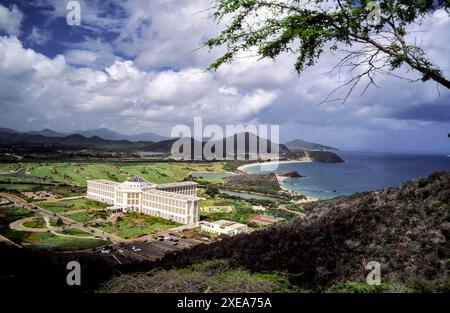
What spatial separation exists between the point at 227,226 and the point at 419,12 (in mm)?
31130

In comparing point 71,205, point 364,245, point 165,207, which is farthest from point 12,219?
point 364,245

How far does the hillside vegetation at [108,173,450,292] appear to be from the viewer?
18.8 ft

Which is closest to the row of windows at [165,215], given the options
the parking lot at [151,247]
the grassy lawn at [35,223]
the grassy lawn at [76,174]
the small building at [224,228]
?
the small building at [224,228]

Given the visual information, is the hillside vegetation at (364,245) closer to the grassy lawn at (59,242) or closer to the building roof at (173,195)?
the grassy lawn at (59,242)

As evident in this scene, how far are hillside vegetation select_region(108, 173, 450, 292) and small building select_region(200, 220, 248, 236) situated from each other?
949 inches

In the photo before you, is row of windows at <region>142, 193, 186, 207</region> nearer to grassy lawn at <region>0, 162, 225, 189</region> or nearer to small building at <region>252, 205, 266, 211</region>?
small building at <region>252, 205, 266, 211</region>

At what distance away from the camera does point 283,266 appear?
22.7 feet

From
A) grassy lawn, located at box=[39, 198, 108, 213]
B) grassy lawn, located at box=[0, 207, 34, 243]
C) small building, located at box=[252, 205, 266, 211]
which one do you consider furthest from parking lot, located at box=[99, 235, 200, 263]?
small building, located at box=[252, 205, 266, 211]

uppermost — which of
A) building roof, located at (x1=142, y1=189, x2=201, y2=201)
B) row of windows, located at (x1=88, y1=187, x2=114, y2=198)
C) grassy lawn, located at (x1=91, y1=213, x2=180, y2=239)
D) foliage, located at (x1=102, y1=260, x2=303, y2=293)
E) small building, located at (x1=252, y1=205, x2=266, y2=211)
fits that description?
foliage, located at (x1=102, y1=260, x2=303, y2=293)

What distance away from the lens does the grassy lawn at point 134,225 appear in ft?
110

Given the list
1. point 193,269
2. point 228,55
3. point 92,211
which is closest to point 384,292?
point 193,269

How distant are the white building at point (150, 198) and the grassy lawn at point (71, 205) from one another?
2.66 meters

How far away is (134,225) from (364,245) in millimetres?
33761
